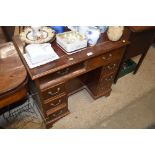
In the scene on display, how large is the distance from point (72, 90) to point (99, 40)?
67cm

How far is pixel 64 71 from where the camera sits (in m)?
1.15

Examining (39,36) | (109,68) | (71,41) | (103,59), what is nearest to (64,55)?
(71,41)

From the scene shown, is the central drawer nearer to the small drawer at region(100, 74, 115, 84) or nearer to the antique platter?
the antique platter

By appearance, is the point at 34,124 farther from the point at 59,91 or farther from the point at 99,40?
the point at 99,40

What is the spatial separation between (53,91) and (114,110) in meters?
0.80

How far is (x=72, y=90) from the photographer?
1.74 m

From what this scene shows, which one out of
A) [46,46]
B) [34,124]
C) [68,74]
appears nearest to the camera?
[46,46]

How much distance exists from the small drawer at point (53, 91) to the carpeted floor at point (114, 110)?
1.51 feet

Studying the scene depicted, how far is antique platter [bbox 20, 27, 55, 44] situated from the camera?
1.13 meters

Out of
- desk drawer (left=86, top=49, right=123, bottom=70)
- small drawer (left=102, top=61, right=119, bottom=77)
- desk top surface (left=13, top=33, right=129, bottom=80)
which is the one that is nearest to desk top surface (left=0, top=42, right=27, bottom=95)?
desk top surface (left=13, top=33, right=129, bottom=80)

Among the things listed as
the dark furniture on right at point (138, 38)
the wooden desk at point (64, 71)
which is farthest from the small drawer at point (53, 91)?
the dark furniture on right at point (138, 38)

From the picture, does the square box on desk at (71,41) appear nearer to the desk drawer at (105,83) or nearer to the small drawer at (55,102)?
the small drawer at (55,102)

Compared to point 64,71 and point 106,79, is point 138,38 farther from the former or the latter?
point 64,71
